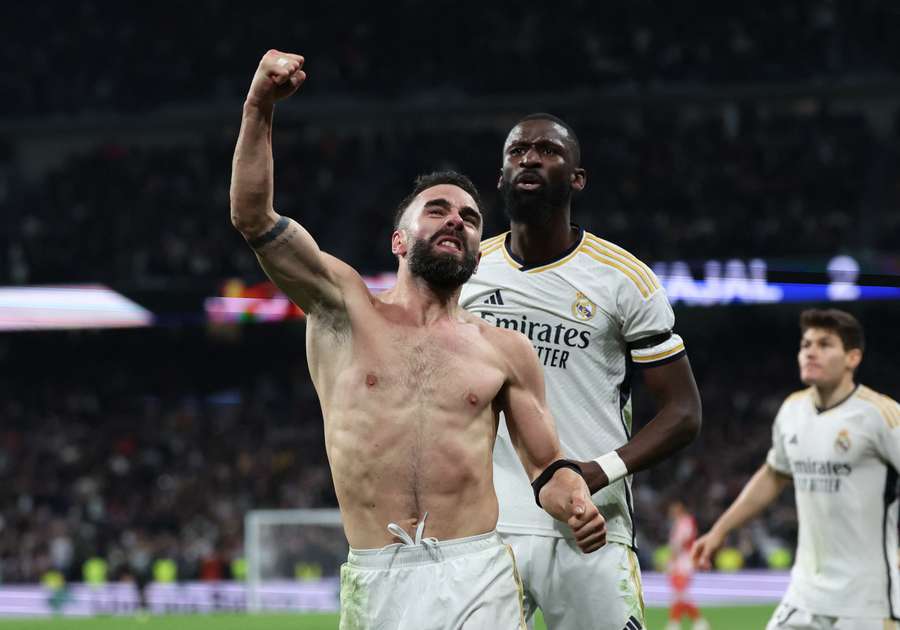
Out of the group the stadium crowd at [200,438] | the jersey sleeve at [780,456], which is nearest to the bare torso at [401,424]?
the jersey sleeve at [780,456]

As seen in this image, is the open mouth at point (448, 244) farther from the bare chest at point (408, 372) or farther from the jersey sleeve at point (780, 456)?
the jersey sleeve at point (780, 456)

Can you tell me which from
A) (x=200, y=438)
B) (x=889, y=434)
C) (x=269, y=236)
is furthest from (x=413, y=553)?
(x=200, y=438)

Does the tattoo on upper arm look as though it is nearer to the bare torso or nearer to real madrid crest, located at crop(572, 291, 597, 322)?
the bare torso

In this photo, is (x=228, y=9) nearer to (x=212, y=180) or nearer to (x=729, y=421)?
(x=212, y=180)

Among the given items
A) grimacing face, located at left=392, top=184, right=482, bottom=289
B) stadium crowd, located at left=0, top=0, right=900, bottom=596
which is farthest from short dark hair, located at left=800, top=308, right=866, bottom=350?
stadium crowd, located at left=0, top=0, right=900, bottom=596

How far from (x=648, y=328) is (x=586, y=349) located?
0.23m

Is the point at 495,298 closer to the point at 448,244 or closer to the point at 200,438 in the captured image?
the point at 448,244

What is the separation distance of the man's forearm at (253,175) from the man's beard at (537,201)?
130 centimetres

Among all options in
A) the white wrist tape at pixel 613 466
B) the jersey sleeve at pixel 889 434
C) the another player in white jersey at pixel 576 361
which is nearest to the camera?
the white wrist tape at pixel 613 466

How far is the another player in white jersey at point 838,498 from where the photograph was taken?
21.4ft

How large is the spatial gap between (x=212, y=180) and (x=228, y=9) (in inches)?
206

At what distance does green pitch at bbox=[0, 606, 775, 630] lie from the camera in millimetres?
15789

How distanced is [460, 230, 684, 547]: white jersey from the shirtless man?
27.9 inches

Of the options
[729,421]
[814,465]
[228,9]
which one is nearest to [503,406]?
[814,465]
